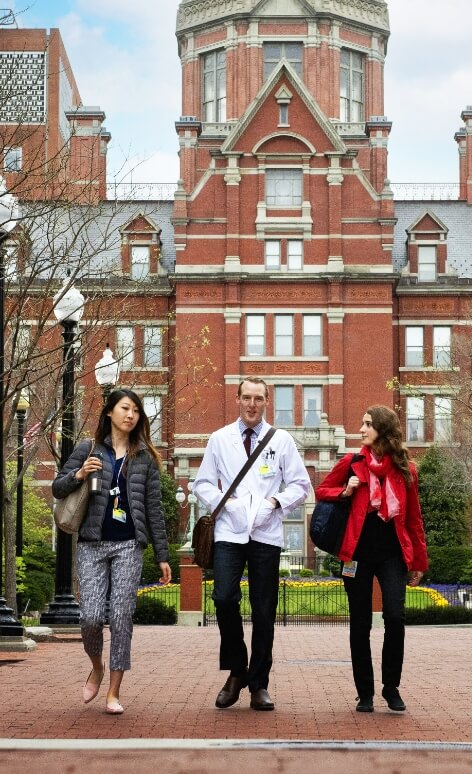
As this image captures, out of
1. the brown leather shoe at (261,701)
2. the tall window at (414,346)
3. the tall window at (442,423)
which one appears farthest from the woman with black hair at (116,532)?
the tall window at (414,346)

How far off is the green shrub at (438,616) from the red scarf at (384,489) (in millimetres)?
20537

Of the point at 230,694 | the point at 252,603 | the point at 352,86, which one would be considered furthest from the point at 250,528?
the point at 352,86

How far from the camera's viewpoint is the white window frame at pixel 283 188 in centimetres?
5712

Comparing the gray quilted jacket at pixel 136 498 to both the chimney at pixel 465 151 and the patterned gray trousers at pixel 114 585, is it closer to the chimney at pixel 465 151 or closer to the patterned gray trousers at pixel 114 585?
the patterned gray trousers at pixel 114 585

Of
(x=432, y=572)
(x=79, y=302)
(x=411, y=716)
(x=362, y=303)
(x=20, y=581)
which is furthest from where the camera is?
(x=362, y=303)

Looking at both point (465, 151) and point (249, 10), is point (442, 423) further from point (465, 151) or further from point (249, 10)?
point (249, 10)

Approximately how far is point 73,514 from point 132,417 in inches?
30.4

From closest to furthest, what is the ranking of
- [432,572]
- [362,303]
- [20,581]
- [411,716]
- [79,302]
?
[411,716], [79,302], [20,581], [432,572], [362,303]

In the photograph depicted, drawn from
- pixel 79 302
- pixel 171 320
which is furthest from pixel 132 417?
pixel 171 320

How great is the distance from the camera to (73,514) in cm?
943

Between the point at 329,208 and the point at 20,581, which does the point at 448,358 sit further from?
the point at 20,581

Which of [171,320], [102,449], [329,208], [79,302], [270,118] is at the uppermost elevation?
[270,118]

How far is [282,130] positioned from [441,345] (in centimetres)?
1111

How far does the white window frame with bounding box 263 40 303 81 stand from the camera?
66625 mm
